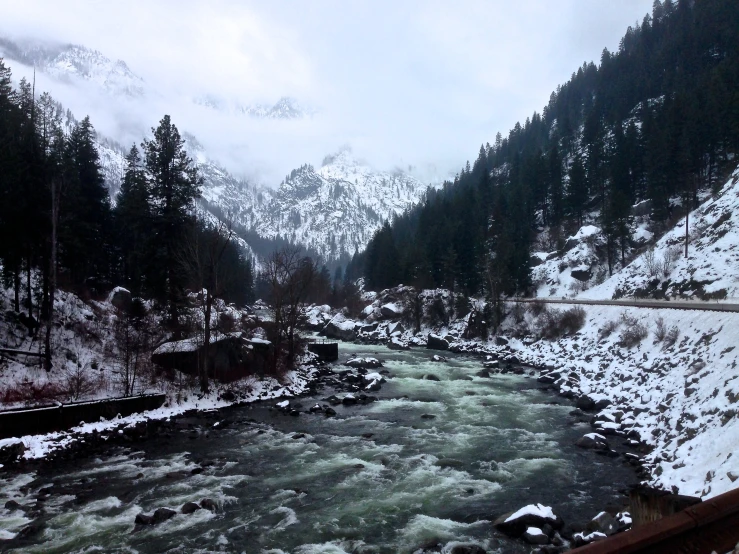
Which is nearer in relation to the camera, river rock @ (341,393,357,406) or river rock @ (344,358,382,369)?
river rock @ (341,393,357,406)

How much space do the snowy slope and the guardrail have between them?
32.6m

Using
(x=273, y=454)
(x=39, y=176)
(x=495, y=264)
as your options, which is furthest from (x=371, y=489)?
(x=495, y=264)

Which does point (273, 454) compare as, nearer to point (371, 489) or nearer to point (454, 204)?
point (371, 489)

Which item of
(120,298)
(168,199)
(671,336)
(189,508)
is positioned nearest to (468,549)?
(189,508)

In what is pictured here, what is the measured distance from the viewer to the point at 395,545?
1055cm

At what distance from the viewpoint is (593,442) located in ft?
56.3

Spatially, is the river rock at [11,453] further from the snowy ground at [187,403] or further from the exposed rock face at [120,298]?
the exposed rock face at [120,298]

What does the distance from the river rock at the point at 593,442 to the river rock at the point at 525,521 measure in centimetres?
659

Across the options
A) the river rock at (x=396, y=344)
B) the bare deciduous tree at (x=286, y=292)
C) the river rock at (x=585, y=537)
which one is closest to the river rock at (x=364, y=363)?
the bare deciduous tree at (x=286, y=292)

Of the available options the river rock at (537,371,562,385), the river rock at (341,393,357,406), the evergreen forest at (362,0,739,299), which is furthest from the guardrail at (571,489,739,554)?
the evergreen forest at (362,0,739,299)

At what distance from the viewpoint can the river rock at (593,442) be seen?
16.9m

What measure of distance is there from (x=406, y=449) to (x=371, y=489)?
371 cm

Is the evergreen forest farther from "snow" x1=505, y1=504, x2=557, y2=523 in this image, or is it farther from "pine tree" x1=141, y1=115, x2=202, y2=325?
"snow" x1=505, y1=504, x2=557, y2=523

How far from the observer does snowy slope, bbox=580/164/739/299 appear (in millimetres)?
33684
